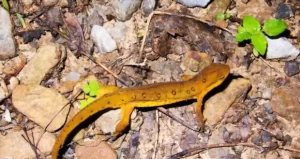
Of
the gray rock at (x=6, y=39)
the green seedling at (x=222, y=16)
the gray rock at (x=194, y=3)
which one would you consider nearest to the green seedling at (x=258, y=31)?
the green seedling at (x=222, y=16)

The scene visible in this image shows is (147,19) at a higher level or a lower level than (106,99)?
higher

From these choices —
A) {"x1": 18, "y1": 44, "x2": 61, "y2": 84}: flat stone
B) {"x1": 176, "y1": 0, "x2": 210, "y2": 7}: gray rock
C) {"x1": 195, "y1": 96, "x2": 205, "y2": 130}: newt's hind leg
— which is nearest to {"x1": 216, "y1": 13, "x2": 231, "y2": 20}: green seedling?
{"x1": 176, "y1": 0, "x2": 210, "y2": 7}: gray rock

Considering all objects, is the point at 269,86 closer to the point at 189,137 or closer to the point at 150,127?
the point at 189,137

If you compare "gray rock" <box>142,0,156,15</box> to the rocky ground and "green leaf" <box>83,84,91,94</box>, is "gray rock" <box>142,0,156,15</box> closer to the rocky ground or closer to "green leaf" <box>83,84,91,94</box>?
the rocky ground

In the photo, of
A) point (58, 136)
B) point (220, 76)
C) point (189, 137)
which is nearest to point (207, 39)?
point (220, 76)

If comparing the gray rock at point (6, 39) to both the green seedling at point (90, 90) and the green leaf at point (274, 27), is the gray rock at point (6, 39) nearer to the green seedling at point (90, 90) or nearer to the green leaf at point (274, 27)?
the green seedling at point (90, 90)

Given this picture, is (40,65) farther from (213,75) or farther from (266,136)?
(266,136)

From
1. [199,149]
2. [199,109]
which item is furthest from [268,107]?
[199,149]
